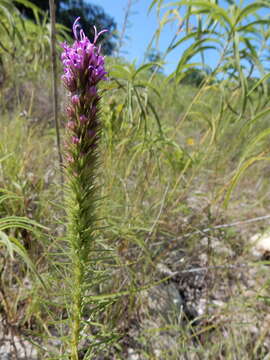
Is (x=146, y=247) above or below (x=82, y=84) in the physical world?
below

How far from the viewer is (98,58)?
63 centimetres

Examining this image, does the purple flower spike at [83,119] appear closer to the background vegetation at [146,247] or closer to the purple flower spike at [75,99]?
the purple flower spike at [75,99]

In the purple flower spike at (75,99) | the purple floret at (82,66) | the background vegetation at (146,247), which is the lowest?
the background vegetation at (146,247)

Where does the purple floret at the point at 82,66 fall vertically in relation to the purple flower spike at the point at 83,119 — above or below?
above

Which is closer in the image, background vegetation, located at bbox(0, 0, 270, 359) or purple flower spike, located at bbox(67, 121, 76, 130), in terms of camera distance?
purple flower spike, located at bbox(67, 121, 76, 130)

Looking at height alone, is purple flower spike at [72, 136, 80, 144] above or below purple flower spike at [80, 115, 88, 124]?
below

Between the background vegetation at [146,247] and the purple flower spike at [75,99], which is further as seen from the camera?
the background vegetation at [146,247]

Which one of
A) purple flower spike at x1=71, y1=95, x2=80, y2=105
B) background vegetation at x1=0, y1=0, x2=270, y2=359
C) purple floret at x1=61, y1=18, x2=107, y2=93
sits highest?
purple floret at x1=61, y1=18, x2=107, y2=93

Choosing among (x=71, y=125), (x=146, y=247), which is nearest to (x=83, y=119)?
(x=71, y=125)

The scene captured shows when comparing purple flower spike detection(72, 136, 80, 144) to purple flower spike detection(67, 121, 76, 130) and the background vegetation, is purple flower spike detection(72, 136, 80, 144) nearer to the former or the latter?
purple flower spike detection(67, 121, 76, 130)

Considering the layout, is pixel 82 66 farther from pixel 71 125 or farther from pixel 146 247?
pixel 146 247

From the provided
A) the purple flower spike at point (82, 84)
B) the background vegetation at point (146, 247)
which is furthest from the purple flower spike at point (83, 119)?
the background vegetation at point (146, 247)

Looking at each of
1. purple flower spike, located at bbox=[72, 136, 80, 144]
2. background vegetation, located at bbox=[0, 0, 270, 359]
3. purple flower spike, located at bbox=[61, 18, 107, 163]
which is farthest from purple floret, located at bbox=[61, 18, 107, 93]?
background vegetation, located at bbox=[0, 0, 270, 359]

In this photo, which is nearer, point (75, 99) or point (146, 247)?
point (75, 99)
